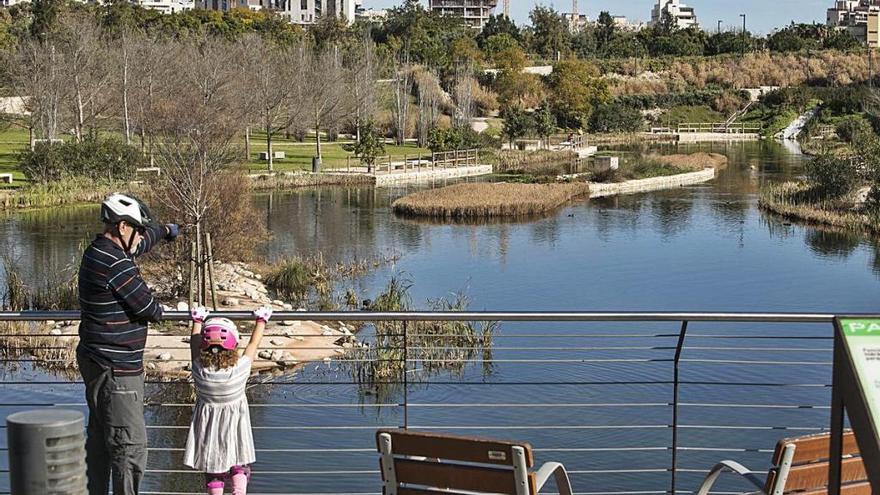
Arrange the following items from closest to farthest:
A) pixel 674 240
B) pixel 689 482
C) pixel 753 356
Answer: pixel 689 482, pixel 753 356, pixel 674 240

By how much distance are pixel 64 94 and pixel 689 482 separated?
36.8 m

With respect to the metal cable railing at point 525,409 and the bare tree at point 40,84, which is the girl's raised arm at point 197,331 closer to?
the metal cable railing at point 525,409

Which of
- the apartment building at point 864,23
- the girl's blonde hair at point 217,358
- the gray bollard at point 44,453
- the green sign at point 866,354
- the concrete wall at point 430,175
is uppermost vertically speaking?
the apartment building at point 864,23

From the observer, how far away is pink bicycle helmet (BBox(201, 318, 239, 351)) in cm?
537

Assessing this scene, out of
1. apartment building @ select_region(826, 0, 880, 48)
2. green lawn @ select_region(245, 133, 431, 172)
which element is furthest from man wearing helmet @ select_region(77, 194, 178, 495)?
apartment building @ select_region(826, 0, 880, 48)

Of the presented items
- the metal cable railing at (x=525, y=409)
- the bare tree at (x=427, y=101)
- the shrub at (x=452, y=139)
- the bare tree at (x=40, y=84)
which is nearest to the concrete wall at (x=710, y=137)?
the bare tree at (x=427, y=101)

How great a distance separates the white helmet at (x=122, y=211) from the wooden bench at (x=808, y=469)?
2.69 meters

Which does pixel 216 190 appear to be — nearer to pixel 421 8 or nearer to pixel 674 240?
pixel 674 240

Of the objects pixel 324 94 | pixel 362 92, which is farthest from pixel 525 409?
pixel 362 92

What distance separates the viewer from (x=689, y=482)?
12.6 meters

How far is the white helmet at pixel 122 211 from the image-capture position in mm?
5336

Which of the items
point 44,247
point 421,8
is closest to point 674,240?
point 44,247

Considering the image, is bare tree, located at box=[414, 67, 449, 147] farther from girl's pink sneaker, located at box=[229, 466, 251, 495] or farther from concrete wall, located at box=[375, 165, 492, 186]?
girl's pink sneaker, located at box=[229, 466, 251, 495]

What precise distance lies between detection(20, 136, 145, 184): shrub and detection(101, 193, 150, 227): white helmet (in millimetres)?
34203
